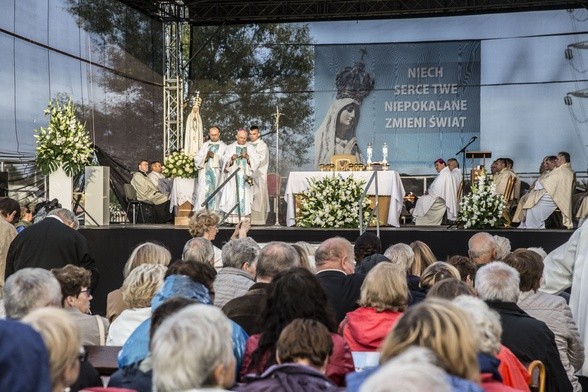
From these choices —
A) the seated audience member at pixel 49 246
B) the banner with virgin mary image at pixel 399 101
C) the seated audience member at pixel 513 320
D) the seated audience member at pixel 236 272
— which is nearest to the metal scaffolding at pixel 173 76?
the banner with virgin mary image at pixel 399 101

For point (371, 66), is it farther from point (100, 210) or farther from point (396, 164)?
point (100, 210)

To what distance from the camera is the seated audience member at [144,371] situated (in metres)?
3.60

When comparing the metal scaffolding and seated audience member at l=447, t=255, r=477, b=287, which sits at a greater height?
the metal scaffolding

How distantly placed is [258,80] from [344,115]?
6.90ft

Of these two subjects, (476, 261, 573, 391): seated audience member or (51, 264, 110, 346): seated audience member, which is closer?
(476, 261, 573, 391): seated audience member

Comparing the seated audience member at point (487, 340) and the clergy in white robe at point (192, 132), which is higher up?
the clergy in white robe at point (192, 132)

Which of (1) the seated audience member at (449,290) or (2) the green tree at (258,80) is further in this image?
(2) the green tree at (258,80)

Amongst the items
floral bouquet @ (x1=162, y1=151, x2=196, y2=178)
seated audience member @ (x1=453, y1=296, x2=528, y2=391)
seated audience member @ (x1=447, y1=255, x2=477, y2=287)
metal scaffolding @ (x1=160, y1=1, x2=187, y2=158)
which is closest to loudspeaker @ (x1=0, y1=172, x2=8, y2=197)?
floral bouquet @ (x1=162, y1=151, x2=196, y2=178)

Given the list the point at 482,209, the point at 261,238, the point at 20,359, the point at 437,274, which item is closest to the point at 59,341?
the point at 20,359

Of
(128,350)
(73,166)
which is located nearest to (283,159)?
(73,166)

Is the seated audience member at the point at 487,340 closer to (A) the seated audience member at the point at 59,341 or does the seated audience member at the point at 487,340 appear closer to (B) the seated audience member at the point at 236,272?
(A) the seated audience member at the point at 59,341

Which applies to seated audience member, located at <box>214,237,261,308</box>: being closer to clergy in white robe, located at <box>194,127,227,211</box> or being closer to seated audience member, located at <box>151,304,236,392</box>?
seated audience member, located at <box>151,304,236,392</box>

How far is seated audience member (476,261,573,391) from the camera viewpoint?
4.79m

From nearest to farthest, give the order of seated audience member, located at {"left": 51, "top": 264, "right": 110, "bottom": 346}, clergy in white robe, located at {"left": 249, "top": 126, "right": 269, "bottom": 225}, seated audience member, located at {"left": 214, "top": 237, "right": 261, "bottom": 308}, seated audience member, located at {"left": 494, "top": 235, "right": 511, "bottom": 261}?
seated audience member, located at {"left": 51, "top": 264, "right": 110, "bottom": 346}
seated audience member, located at {"left": 214, "top": 237, "right": 261, "bottom": 308}
seated audience member, located at {"left": 494, "top": 235, "right": 511, "bottom": 261}
clergy in white robe, located at {"left": 249, "top": 126, "right": 269, "bottom": 225}
